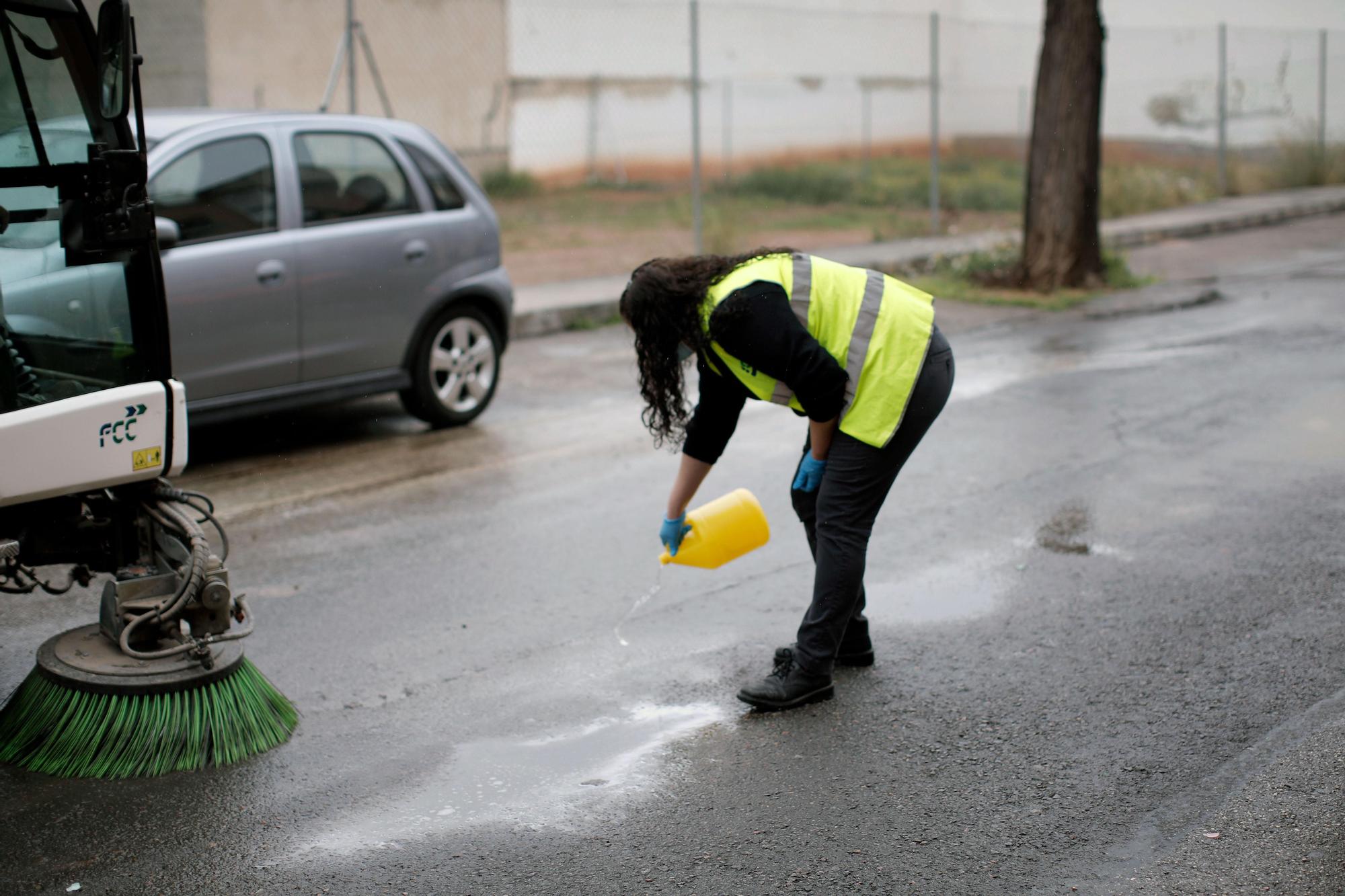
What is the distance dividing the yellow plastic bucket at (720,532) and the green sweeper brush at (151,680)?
1363mm

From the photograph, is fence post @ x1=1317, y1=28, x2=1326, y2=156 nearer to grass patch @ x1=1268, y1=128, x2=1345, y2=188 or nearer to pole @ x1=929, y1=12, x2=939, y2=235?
grass patch @ x1=1268, y1=128, x2=1345, y2=188

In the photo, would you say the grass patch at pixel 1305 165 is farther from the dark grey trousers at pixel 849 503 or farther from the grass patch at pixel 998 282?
the dark grey trousers at pixel 849 503

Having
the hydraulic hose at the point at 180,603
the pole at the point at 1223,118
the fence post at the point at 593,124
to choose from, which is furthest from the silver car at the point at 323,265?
the pole at the point at 1223,118

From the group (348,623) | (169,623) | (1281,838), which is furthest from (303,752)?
(1281,838)

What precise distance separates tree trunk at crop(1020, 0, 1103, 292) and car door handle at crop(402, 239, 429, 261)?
23.8ft

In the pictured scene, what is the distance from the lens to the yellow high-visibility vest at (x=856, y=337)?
418cm

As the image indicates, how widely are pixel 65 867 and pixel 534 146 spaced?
76.5 ft

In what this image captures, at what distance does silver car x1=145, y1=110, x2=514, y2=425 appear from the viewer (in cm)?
721

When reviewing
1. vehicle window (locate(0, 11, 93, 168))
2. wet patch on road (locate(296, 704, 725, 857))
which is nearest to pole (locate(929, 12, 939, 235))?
wet patch on road (locate(296, 704, 725, 857))

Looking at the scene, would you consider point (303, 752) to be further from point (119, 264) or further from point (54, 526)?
point (119, 264)

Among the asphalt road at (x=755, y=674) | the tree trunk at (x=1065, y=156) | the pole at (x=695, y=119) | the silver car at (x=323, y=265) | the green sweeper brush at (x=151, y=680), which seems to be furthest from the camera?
the pole at (x=695, y=119)

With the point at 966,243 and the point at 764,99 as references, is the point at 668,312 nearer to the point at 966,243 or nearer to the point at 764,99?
the point at 966,243

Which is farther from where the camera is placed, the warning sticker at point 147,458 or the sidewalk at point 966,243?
the sidewalk at point 966,243

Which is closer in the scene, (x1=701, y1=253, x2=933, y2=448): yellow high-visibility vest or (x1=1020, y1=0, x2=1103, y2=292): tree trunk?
(x1=701, y1=253, x2=933, y2=448): yellow high-visibility vest
